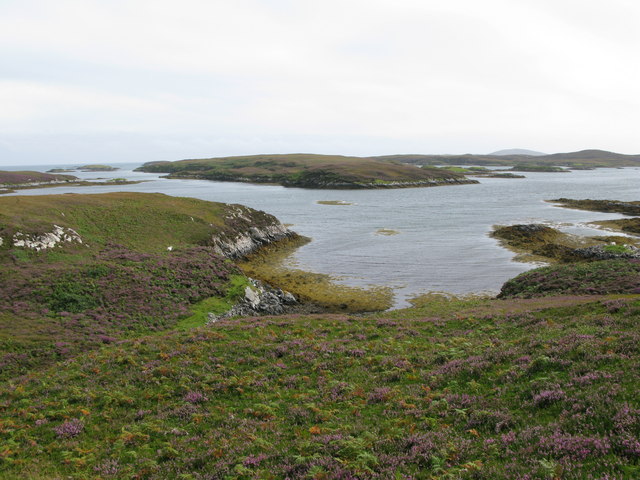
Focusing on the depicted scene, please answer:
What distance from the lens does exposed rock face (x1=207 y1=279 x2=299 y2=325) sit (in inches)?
1479

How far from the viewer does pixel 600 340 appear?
1623 cm

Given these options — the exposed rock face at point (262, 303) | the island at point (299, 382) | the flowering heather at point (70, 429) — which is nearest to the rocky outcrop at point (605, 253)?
the island at point (299, 382)

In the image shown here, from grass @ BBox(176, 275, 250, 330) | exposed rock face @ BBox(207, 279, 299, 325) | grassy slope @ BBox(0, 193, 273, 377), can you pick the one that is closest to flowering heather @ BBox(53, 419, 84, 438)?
grassy slope @ BBox(0, 193, 273, 377)

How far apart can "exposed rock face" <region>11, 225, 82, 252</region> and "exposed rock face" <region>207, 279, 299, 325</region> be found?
68.2 feet

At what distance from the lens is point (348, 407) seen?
587 inches

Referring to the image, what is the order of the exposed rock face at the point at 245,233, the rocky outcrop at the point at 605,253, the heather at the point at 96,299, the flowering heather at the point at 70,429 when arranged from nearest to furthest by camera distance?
the flowering heather at the point at 70,429, the heather at the point at 96,299, the rocky outcrop at the point at 605,253, the exposed rock face at the point at 245,233

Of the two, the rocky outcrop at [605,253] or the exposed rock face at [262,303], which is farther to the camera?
the rocky outcrop at [605,253]

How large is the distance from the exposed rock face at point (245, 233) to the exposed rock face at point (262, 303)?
1786 cm

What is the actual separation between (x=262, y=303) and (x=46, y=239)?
2351 centimetres

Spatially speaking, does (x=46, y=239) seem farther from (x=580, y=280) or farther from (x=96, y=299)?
(x=580, y=280)

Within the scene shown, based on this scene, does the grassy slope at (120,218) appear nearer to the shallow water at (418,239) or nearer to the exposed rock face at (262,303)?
the exposed rock face at (262,303)

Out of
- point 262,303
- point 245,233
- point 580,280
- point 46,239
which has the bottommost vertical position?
point 262,303

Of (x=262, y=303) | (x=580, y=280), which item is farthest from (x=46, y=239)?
(x=580, y=280)

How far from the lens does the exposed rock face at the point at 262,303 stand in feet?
123
